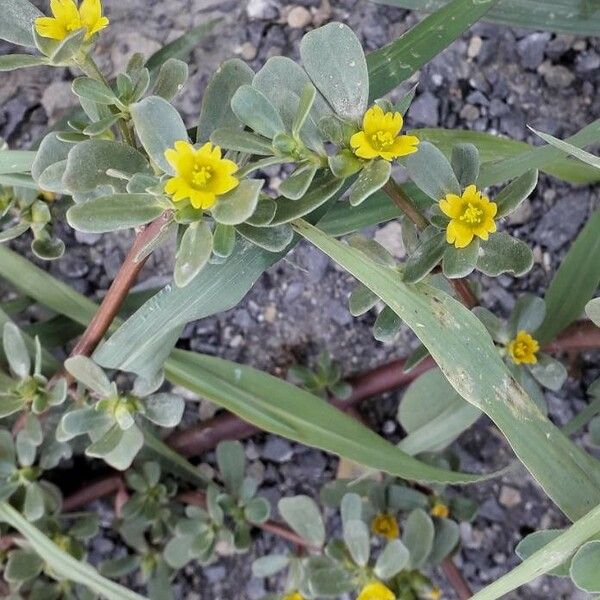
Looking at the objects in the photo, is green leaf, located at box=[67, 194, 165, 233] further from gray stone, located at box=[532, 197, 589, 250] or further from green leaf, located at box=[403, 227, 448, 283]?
gray stone, located at box=[532, 197, 589, 250]

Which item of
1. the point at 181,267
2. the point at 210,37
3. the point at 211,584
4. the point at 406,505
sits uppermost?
the point at 181,267

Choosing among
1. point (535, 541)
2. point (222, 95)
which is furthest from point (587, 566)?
point (222, 95)

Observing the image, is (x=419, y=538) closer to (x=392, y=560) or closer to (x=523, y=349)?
(x=392, y=560)

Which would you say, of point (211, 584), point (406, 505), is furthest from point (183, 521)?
point (406, 505)

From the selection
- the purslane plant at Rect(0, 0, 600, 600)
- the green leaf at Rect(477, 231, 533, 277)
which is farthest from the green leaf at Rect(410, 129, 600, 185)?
the green leaf at Rect(477, 231, 533, 277)

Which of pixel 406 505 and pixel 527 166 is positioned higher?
pixel 527 166

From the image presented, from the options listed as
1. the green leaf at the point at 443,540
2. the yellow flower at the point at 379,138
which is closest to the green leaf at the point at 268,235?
the yellow flower at the point at 379,138

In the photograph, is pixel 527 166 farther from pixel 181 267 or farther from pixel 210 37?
pixel 210 37
